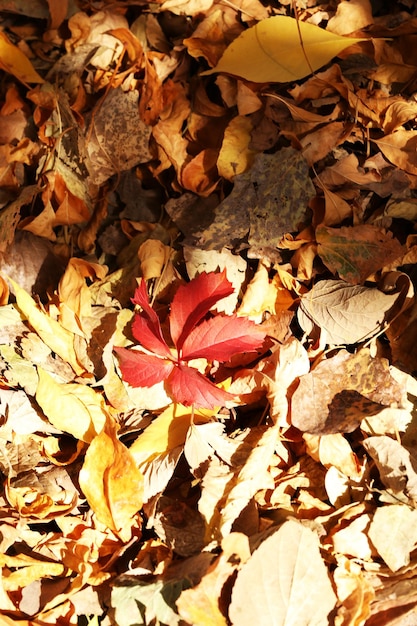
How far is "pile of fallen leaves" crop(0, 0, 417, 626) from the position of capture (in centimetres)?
94

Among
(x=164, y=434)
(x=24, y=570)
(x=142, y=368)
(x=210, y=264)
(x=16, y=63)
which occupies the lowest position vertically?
(x=24, y=570)

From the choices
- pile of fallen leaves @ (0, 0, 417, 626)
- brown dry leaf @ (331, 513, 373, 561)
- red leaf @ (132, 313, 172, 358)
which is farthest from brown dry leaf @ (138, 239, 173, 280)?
brown dry leaf @ (331, 513, 373, 561)

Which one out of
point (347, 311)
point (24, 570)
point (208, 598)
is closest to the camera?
point (208, 598)

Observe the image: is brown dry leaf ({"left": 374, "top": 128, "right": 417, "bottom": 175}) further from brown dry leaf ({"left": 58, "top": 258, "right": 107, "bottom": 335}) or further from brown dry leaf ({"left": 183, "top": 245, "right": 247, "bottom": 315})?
brown dry leaf ({"left": 58, "top": 258, "right": 107, "bottom": 335})

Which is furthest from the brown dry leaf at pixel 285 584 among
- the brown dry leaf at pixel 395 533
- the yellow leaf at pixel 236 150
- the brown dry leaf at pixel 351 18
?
the brown dry leaf at pixel 351 18

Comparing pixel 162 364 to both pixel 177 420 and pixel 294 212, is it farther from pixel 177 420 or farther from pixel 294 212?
pixel 294 212

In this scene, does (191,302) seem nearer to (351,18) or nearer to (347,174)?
(347,174)

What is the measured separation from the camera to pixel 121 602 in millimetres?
896

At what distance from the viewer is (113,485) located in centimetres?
99

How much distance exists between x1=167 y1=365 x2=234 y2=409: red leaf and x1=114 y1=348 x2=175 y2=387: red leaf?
0.03 m

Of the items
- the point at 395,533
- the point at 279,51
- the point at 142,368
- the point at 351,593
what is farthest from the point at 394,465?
the point at 279,51

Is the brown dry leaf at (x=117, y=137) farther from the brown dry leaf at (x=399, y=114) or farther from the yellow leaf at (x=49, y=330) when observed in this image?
the brown dry leaf at (x=399, y=114)

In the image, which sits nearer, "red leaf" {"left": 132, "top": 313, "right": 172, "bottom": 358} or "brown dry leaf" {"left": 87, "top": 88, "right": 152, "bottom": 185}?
"red leaf" {"left": 132, "top": 313, "right": 172, "bottom": 358}

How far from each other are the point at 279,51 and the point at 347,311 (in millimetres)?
550
